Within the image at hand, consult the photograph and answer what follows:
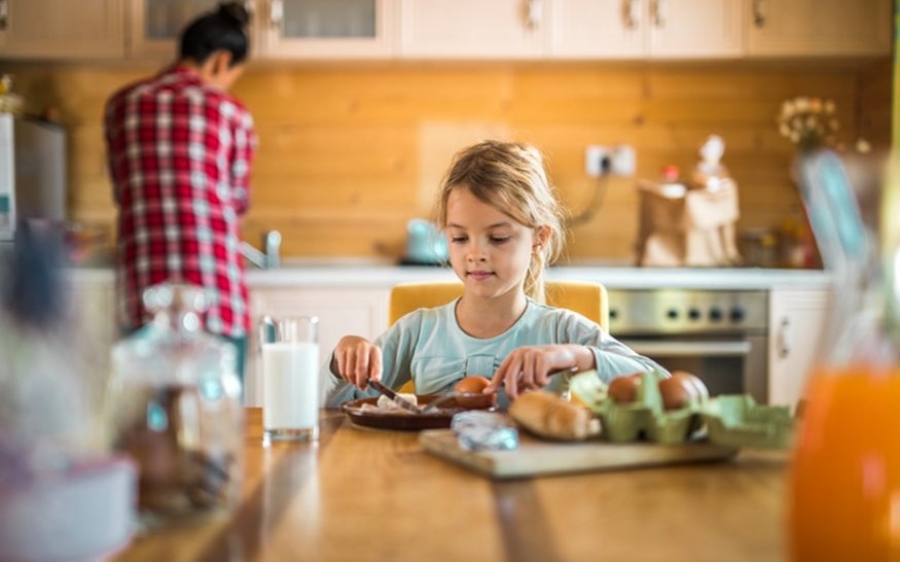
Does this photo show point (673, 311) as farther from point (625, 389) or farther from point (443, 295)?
point (625, 389)

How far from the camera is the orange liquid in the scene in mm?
601

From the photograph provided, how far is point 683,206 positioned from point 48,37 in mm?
2110

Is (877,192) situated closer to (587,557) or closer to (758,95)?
(587,557)

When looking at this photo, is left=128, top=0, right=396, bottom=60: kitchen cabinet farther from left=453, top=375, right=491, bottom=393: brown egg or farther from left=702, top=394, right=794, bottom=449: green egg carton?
left=702, top=394, right=794, bottom=449: green egg carton

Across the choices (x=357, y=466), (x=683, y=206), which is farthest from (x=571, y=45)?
(x=357, y=466)

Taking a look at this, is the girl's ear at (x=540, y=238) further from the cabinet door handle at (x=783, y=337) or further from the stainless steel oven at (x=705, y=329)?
the cabinet door handle at (x=783, y=337)

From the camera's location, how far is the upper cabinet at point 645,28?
134 inches

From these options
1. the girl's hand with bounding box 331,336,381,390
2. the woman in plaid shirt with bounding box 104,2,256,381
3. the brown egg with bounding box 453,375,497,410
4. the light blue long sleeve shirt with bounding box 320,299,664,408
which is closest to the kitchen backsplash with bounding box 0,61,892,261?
the woman in plaid shirt with bounding box 104,2,256,381

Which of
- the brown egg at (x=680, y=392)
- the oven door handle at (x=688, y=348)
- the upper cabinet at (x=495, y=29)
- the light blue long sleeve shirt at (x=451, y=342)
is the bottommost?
the oven door handle at (x=688, y=348)

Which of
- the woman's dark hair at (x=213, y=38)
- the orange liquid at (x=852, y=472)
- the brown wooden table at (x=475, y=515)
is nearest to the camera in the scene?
the orange liquid at (x=852, y=472)

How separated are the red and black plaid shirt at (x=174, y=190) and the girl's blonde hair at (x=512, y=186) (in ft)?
3.06

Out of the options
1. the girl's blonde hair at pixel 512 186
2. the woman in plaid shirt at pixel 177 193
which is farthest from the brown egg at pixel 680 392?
the woman in plaid shirt at pixel 177 193

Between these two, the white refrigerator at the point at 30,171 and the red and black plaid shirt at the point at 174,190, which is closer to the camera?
the red and black plaid shirt at the point at 174,190

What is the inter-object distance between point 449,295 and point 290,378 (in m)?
0.81
